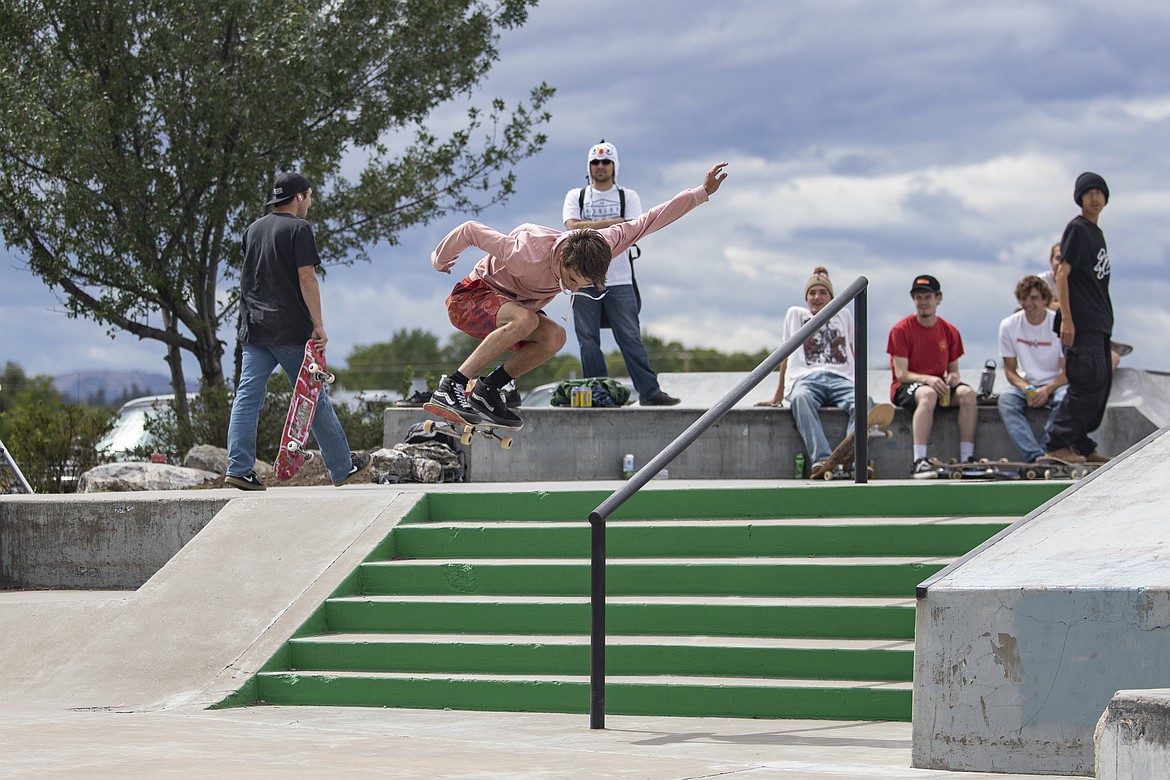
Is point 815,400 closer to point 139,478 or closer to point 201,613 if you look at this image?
point 201,613

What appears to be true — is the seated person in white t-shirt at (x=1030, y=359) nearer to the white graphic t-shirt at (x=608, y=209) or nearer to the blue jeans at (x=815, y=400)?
the blue jeans at (x=815, y=400)

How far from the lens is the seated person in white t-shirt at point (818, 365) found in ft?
30.6

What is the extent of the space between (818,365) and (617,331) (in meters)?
1.64

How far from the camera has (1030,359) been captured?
9.80 m

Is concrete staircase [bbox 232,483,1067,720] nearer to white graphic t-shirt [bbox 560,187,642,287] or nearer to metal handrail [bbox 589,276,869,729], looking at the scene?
metal handrail [bbox 589,276,869,729]

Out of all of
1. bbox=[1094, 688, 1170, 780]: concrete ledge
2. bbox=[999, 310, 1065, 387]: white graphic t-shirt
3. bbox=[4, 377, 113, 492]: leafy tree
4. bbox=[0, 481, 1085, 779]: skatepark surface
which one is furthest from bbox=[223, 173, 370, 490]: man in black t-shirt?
bbox=[1094, 688, 1170, 780]: concrete ledge

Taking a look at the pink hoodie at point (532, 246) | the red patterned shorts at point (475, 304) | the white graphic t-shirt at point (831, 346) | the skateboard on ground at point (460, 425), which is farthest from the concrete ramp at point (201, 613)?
the white graphic t-shirt at point (831, 346)

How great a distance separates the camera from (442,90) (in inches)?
672

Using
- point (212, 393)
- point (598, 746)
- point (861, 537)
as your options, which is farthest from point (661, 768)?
point (212, 393)

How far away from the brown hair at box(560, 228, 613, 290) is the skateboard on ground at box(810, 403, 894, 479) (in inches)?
93.3

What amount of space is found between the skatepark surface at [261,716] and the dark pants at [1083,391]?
3.12 m

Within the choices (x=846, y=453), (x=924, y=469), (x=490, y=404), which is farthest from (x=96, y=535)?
(x=924, y=469)

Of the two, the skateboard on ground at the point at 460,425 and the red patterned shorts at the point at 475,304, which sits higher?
the red patterned shorts at the point at 475,304

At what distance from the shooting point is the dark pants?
8.67m
